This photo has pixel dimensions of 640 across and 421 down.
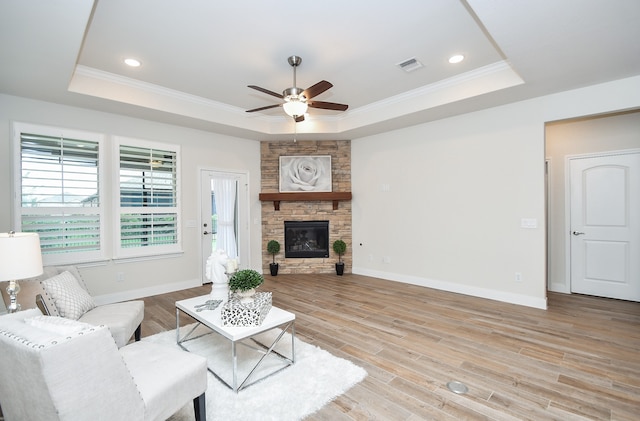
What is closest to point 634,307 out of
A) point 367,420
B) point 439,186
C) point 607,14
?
point 439,186

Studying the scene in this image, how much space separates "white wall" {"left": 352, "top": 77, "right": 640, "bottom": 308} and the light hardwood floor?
44 centimetres

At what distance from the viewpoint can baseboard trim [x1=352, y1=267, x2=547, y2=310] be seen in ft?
13.2

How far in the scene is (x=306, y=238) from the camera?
6.18m

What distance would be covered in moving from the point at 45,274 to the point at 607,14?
515 centimetres

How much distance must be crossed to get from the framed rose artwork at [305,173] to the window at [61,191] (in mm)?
3009

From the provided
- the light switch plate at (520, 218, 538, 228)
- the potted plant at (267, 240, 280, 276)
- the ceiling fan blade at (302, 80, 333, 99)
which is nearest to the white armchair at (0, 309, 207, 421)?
the ceiling fan blade at (302, 80, 333, 99)

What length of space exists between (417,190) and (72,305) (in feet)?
15.5

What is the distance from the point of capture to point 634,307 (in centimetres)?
393

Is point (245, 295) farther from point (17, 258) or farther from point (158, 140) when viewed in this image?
point (158, 140)

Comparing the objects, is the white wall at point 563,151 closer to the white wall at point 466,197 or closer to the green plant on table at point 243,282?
the white wall at point 466,197

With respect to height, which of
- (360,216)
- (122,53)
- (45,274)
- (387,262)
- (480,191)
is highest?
(122,53)

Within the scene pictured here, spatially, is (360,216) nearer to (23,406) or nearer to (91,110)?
(91,110)

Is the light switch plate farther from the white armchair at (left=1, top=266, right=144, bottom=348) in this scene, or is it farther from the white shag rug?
the white armchair at (left=1, top=266, right=144, bottom=348)

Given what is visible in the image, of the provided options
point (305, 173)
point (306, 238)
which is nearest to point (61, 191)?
point (305, 173)
